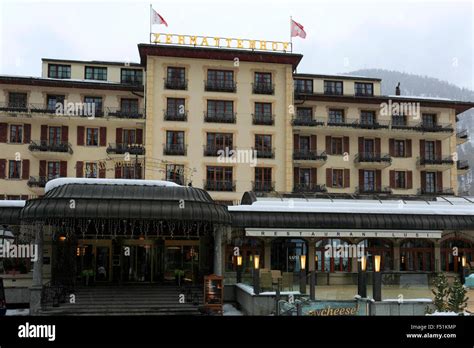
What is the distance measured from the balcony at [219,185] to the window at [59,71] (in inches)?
648

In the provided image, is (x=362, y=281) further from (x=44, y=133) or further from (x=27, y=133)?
(x=27, y=133)

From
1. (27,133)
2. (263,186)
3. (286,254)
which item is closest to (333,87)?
(263,186)

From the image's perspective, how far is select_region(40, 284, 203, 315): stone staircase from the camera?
22.7m

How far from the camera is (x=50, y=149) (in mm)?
42844

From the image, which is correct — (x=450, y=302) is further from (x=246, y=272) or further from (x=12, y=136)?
(x=12, y=136)

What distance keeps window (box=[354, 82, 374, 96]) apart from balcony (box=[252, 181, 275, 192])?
13694 millimetres

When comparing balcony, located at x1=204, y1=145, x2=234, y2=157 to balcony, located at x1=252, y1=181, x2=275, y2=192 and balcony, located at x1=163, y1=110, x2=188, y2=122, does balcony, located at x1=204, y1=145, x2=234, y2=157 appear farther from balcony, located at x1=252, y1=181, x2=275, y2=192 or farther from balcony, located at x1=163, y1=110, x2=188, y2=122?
balcony, located at x1=252, y1=181, x2=275, y2=192

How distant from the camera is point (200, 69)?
44.7 metres

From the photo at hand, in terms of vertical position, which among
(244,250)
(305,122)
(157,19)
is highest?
(157,19)

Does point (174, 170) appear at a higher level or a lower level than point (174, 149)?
lower

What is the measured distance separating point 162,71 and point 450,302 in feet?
112

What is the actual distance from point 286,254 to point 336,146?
18.3 metres

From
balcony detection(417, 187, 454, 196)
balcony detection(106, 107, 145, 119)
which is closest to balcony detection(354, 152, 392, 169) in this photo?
balcony detection(417, 187, 454, 196)
